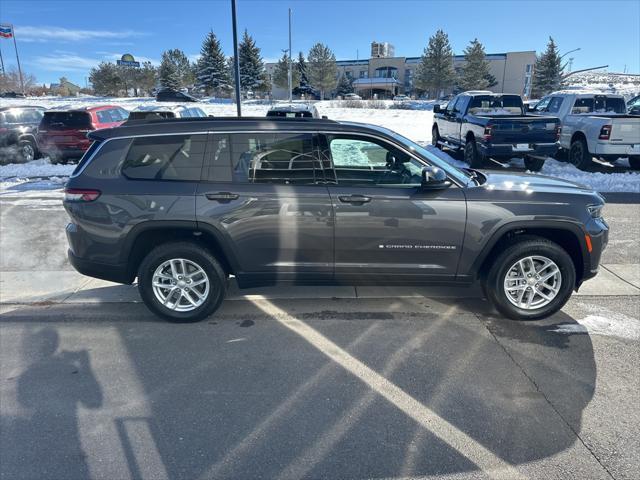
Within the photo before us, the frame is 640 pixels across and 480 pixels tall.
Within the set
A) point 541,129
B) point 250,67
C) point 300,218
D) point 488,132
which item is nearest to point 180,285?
point 300,218

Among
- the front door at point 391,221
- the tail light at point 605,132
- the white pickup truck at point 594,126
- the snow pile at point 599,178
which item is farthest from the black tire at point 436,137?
the front door at point 391,221

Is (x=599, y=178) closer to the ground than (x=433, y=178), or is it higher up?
closer to the ground

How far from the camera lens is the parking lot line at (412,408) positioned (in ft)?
8.21

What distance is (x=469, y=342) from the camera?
3.84 meters

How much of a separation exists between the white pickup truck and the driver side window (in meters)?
9.17

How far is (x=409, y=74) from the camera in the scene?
91250 mm

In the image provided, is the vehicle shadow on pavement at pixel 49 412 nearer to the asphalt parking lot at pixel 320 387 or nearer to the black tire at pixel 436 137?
the asphalt parking lot at pixel 320 387

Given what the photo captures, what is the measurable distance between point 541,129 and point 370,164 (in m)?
8.05

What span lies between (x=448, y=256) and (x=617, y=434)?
1.78m

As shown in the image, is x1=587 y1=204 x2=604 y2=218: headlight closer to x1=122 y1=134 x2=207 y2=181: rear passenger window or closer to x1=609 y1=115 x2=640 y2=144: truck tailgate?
x1=122 y1=134 x2=207 y2=181: rear passenger window

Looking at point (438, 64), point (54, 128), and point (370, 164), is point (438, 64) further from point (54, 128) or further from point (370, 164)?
point (370, 164)

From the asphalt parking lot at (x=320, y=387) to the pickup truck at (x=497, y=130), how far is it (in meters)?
6.44

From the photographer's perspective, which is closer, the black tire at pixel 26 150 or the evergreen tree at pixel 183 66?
the black tire at pixel 26 150

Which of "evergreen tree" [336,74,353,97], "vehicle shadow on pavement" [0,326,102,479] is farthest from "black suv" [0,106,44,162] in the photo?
"evergreen tree" [336,74,353,97]
